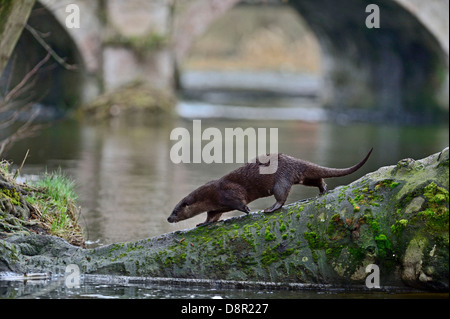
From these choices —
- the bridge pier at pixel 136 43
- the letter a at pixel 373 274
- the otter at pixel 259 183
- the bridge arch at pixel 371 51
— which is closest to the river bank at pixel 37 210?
the otter at pixel 259 183

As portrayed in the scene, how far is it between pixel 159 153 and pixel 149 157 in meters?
0.75

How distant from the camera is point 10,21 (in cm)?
916

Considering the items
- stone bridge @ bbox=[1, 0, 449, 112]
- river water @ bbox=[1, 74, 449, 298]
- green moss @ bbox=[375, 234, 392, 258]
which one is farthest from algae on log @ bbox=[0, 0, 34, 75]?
stone bridge @ bbox=[1, 0, 449, 112]

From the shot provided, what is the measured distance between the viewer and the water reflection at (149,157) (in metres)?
11.3

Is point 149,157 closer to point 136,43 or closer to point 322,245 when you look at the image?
point 136,43

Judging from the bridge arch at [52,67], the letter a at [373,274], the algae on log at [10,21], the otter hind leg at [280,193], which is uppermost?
the bridge arch at [52,67]

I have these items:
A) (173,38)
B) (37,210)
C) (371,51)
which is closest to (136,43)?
(173,38)

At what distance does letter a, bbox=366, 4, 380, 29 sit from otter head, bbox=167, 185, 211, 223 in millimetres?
21519

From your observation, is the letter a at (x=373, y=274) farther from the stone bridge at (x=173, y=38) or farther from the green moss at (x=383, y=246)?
the stone bridge at (x=173, y=38)

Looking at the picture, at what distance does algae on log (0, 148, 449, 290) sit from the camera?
7207 millimetres

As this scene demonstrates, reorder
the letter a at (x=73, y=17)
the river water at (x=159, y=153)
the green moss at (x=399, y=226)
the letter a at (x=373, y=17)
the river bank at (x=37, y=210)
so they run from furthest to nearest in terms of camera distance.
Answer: the letter a at (x=373, y=17)
the letter a at (x=73, y=17)
the river water at (x=159, y=153)
the river bank at (x=37, y=210)
the green moss at (x=399, y=226)

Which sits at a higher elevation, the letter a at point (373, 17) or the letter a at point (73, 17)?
the letter a at point (373, 17)

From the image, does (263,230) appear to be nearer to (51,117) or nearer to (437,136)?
(437,136)

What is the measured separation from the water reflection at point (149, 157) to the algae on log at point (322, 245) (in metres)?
1.80
